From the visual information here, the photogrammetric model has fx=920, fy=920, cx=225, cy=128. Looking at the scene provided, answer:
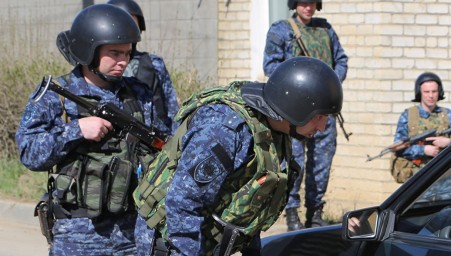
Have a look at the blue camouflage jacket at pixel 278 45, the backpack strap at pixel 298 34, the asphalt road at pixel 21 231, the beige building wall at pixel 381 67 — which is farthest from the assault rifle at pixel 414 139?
the beige building wall at pixel 381 67

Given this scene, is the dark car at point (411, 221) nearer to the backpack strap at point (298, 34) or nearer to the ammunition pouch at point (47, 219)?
the ammunition pouch at point (47, 219)

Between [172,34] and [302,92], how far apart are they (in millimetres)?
7372

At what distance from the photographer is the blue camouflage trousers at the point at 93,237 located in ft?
13.1

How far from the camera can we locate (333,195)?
915cm

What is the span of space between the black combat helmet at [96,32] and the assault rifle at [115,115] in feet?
0.59

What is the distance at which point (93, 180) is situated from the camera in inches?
158

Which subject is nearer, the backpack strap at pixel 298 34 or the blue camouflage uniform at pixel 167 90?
the blue camouflage uniform at pixel 167 90

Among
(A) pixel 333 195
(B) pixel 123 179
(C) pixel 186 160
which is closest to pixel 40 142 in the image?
(B) pixel 123 179

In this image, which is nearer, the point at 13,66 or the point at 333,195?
the point at 333,195

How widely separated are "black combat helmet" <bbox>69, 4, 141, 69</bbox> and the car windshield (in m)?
1.54

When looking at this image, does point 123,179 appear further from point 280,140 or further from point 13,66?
point 13,66

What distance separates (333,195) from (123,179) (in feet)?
17.6

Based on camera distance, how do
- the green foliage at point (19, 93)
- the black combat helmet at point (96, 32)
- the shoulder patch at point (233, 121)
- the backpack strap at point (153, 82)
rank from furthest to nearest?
the green foliage at point (19, 93), the backpack strap at point (153, 82), the black combat helmet at point (96, 32), the shoulder patch at point (233, 121)

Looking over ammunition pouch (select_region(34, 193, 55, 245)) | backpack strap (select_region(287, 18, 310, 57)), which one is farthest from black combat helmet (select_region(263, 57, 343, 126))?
backpack strap (select_region(287, 18, 310, 57))
